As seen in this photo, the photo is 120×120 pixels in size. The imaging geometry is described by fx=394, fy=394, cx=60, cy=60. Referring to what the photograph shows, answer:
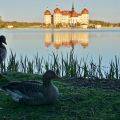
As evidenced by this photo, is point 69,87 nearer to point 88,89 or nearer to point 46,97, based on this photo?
point 88,89

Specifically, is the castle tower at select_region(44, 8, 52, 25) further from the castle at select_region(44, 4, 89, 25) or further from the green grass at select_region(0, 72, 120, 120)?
the green grass at select_region(0, 72, 120, 120)

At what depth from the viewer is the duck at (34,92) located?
6574 mm

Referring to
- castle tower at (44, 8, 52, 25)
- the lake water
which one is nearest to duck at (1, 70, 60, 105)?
the lake water

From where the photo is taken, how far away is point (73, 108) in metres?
6.52

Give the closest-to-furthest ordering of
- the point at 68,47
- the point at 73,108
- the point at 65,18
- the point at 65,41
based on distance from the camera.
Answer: the point at 73,108, the point at 68,47, the point at 65,41, the point at 65,18

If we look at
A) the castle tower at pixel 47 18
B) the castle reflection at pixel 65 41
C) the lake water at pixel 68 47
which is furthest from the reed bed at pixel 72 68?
the castle tower at pixel 47 18

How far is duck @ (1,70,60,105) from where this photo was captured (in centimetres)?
657

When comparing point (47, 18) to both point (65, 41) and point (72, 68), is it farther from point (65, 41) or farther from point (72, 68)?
point (72, 68)

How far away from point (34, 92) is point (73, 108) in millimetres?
701

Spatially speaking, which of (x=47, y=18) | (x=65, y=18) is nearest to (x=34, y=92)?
(x=47, y=18)

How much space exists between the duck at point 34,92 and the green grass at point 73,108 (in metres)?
0.11

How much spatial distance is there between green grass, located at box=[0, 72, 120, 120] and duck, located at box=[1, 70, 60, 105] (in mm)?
112

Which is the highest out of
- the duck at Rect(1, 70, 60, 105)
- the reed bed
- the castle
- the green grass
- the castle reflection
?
the duck at Rect(1, 70, 60, 105)

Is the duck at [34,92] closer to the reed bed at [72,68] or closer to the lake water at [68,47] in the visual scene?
the reed bed at [72,68]
